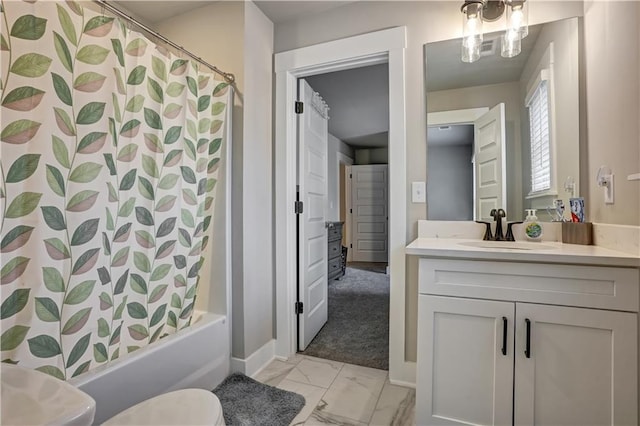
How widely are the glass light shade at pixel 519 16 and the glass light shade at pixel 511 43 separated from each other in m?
0.02

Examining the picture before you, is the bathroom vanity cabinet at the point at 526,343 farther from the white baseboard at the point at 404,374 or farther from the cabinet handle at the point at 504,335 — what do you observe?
the white baseboard at the point at 404,374

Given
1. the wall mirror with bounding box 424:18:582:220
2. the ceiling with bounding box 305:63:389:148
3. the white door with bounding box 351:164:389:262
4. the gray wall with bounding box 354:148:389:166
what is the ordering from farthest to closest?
the gray wall with bounding box 354:148:389:166 < the white door with bounding box 351:164:389:262 < the ceiling with bounding box 305:63:389:148 < the wall mirror with bounding box 424:18:582:220

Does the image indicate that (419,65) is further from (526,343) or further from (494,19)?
(526,343)

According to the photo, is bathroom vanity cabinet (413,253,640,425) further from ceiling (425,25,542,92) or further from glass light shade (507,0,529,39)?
glass light shade (507,0,529,39)

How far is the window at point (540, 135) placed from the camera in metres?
1.62

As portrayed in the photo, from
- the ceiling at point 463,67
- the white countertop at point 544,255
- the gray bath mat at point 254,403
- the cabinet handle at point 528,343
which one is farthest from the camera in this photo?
the ceiling at point 463,67

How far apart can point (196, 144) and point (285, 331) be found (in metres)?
1.40

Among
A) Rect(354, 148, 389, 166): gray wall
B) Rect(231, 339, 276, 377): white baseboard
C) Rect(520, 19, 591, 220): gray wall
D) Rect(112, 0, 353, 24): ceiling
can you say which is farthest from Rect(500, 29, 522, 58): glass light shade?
Rect(354, 148, 389, 166): gray wall

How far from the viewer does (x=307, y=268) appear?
229 cm

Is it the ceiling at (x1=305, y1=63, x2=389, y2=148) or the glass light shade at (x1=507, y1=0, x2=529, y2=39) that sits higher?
the ceiling at (x1=305, y1=63, x2=389, y2=148)

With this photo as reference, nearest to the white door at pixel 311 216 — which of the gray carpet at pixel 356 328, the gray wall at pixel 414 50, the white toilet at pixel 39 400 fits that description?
the gray carpet at pixel 356 328

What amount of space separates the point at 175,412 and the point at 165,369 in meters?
0.63

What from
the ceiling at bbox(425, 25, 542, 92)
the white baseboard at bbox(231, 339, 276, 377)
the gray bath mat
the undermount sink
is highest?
the ceiling at bbox(425, 25, 542, 92)

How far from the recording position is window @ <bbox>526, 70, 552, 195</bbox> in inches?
63.9
